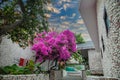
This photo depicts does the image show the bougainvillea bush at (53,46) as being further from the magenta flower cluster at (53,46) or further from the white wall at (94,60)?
the white wall at (94,60)

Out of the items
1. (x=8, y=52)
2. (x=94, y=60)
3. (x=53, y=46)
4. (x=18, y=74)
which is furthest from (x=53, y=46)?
(x=94, y=60)

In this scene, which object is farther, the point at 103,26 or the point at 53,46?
the point at 53,46

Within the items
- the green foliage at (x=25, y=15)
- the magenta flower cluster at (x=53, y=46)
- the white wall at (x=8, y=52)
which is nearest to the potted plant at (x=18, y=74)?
the white wall at (x=8, y=52)

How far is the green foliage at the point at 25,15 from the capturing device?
21.8 feet

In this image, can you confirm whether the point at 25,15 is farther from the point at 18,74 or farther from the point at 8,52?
the point at 8,52

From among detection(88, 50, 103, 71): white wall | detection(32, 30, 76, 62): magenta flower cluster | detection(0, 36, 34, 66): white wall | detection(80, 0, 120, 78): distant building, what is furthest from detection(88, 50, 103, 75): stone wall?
detection(0, 36, 34, 66): white wall

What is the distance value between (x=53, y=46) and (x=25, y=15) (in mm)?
4235

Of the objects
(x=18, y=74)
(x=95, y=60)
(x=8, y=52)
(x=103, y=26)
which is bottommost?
(x=18, y=74)

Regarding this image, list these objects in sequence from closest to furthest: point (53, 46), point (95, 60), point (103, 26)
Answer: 1. point (103, 26)
2. point (53, 46)
3. point (95, 60)

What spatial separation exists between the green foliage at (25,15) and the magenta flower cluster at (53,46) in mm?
2844

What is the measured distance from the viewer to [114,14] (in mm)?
4523

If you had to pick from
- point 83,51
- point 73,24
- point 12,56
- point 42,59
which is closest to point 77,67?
point 83,51

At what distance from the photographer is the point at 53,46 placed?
10.2 metres

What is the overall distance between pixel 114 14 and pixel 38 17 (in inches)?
142
